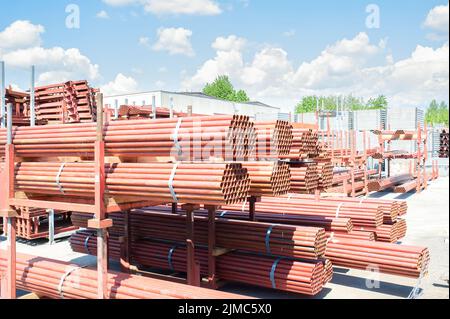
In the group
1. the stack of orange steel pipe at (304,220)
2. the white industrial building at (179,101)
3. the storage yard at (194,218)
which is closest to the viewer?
the storage yard at (194,218)

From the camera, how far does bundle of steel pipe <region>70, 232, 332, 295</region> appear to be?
27.3ft

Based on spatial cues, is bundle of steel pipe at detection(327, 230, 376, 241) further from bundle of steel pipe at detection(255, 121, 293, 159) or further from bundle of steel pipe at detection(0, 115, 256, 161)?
bundle of steel pipe at detection(0, 115, 256, 161)

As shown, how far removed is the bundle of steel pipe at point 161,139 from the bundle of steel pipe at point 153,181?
0.66 ft

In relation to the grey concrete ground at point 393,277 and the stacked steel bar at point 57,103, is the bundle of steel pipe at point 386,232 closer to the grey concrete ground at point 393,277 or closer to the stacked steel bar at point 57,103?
the grey concrete ground at point 393,277

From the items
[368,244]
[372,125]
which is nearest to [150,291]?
[368,244]

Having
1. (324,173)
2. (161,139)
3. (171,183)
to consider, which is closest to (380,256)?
(324,173)

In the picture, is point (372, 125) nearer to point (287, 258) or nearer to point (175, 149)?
point (287, 258)

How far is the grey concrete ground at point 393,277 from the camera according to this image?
888 cm

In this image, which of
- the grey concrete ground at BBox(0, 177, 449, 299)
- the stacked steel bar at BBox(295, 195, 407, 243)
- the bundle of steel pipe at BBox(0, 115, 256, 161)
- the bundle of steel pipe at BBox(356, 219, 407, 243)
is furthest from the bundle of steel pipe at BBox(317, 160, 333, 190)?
the bundle of steel pipe at BBox(0, 115, 256, 161)

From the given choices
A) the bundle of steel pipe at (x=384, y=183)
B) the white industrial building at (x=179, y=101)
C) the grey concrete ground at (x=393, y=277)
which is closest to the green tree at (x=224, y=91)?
the white industrial building at (x=179, y=101)

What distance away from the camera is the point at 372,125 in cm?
4200

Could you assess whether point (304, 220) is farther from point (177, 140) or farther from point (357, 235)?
point (177, 140)

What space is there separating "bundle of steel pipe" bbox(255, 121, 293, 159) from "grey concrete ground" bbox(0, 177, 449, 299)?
307cm

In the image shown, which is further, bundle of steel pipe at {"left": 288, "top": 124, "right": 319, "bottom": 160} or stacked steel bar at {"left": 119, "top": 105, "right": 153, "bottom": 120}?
stacked steel bar at {"left": 119, "top": 105, "right": 153, "bottom": 120}
